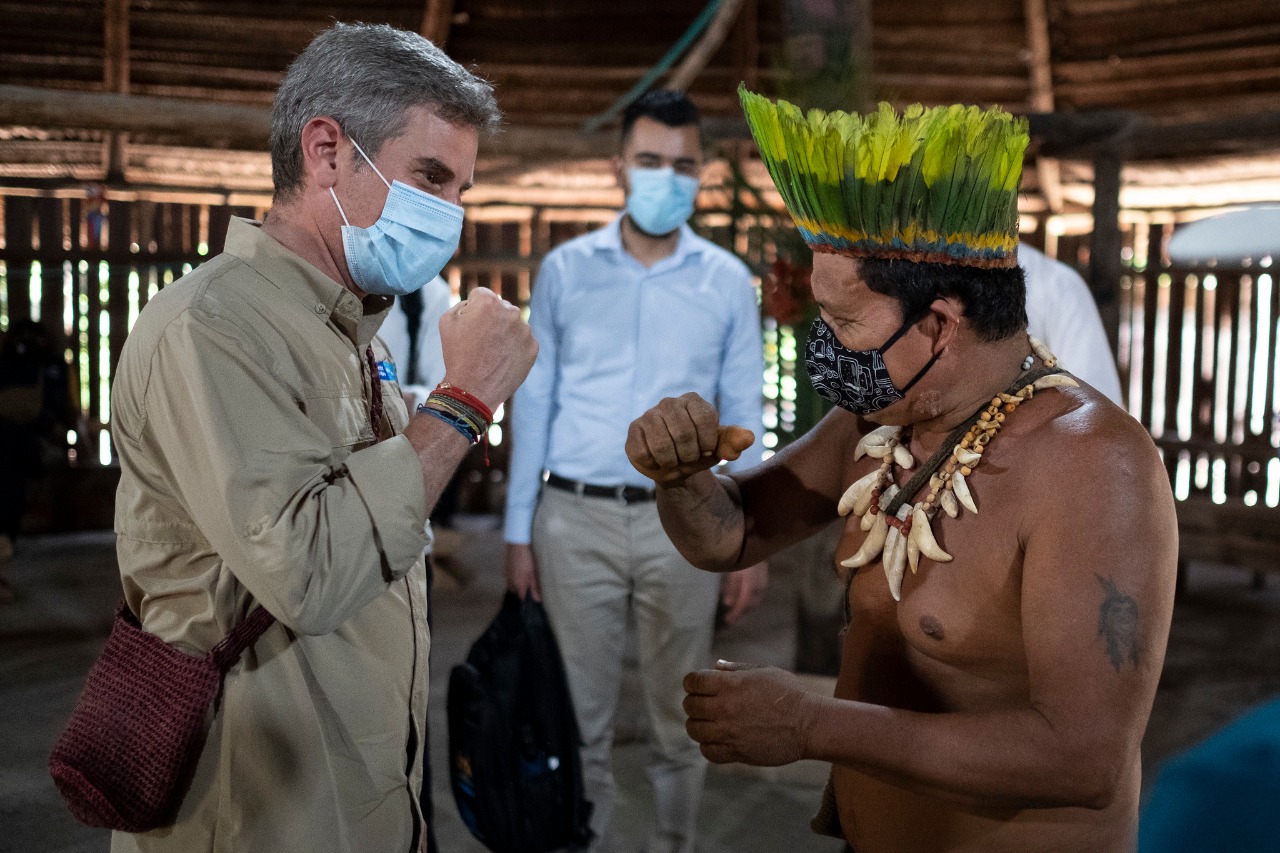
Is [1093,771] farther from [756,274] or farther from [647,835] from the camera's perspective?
[756,274]

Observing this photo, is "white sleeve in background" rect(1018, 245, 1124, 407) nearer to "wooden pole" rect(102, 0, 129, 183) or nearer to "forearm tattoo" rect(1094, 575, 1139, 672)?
"forearm tattoo" rect(1094, 575, 1139, 672)

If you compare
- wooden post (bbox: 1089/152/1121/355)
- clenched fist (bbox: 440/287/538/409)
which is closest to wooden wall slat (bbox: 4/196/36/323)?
wooden post (bbox: 1089/152/1121/355)

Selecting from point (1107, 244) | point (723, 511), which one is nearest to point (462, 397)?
point (723, 511)

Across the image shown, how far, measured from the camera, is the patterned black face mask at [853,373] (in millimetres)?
1927

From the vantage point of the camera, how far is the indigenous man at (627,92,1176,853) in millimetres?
1630

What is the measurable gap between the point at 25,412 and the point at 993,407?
813 centimetres

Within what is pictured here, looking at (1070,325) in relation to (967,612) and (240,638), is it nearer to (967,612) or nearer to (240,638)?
(967,612)

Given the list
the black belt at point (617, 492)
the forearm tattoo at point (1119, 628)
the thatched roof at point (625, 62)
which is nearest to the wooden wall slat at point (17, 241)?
the thatched roof at point (625, 62)

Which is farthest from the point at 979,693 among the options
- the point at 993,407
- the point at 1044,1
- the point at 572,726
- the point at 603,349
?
the point at 1044,1

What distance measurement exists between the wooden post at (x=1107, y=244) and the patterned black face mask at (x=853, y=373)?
501 cm

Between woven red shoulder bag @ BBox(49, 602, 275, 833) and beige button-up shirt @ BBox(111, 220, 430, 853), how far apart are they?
0.12ft

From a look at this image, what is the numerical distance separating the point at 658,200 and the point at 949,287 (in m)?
2.16

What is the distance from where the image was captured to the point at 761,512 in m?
2.37

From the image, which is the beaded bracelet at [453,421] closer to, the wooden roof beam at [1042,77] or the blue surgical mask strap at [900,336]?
the blue surgical mask strap at [900,336]
